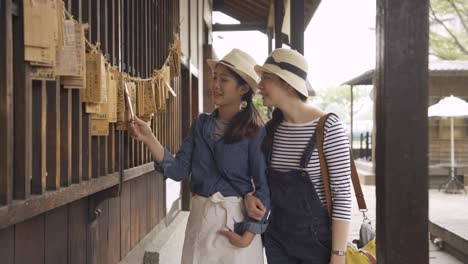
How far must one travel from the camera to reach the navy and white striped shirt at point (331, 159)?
207 cm

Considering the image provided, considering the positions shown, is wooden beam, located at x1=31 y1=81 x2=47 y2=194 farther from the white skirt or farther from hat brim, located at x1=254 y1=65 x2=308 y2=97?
hat brim, located at x1=254 y1=65 x2=308 y2=97

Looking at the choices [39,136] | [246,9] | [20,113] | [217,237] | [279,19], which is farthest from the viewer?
[246,9]

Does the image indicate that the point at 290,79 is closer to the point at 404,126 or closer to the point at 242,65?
the point at 242,65

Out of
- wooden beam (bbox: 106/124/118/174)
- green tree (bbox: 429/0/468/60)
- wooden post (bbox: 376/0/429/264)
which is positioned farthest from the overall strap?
green tree (bbox: 429/0/468/60)

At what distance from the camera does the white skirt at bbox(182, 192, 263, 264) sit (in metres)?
2.18

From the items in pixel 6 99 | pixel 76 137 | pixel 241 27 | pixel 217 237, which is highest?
pixel 241 27

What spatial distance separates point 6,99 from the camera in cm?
168

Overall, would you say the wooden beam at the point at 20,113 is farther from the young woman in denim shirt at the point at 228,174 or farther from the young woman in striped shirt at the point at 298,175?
the young woman in striped shirt at the point at 298,175

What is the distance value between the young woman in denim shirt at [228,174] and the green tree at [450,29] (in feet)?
69.8

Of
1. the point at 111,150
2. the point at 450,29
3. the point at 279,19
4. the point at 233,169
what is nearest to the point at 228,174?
the point at 233,169

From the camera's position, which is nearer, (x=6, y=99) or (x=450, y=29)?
(x=6, y=99)

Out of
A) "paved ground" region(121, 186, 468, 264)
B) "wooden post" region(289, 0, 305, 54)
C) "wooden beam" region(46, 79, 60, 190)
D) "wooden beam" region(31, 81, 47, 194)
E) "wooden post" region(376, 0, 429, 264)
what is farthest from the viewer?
"wooden post" region(289, 0, 305, 54)

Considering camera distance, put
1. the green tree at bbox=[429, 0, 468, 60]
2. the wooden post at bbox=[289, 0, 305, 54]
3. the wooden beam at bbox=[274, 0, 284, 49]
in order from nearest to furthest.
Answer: the wooden post at bbox=[289, 0, 305, 54]
the wooden beam at bbox=[274, 0, 284, 49]
the green tree at bbox=[429, 0, 468, 60]

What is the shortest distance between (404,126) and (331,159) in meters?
0.51
